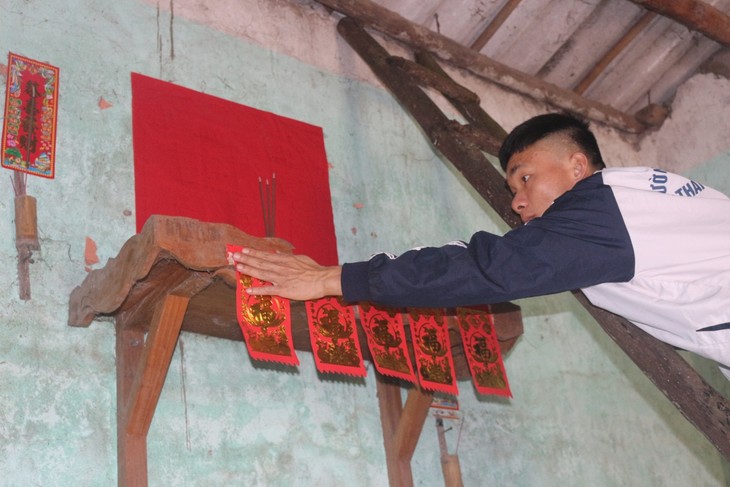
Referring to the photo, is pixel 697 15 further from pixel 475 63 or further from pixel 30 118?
pixel 30 118

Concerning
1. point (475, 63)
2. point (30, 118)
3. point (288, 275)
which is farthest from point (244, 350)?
point (475, 63)

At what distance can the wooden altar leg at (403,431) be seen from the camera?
3.41 m

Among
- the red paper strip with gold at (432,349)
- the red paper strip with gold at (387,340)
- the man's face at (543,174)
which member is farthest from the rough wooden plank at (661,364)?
the red paper strip with gold at (387,340)

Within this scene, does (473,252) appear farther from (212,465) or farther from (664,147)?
(664,147)

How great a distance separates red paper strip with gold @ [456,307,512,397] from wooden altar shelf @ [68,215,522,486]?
0.61 meters

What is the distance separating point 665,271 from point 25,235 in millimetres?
1997

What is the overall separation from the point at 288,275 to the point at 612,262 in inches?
37.2

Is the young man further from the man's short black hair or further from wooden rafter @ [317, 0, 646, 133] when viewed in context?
wooden rafter @ [317, 0, 646, 133]

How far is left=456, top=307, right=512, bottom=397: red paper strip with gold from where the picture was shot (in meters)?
3.30

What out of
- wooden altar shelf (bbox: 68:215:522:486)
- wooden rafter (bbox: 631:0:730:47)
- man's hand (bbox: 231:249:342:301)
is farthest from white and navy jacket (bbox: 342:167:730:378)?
wooden rafter (bbox: 631:0:730:47)

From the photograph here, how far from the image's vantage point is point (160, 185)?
10.7ft

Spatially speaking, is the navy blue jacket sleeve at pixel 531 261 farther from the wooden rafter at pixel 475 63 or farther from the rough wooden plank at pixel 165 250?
the wooden rafter at pixel 475 63

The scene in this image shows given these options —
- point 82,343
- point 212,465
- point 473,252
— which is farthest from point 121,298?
point 473,252

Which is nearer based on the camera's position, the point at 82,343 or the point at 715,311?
the point at 715,311
